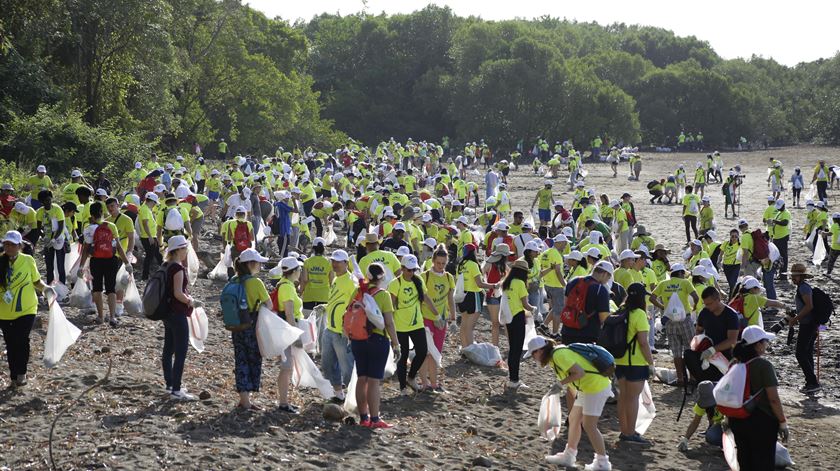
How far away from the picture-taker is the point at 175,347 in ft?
28.3

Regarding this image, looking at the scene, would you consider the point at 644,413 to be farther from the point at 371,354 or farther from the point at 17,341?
the point at 17,341

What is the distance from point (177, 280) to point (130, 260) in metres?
3.84

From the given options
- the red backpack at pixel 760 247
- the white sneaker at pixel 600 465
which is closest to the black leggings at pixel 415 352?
the white sneaker at pixel 600 465

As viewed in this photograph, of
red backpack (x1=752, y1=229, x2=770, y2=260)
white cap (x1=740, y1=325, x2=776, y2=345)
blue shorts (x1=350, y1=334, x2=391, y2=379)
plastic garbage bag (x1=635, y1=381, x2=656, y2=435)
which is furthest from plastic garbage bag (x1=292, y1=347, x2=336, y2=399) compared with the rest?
red backpack (x1=752, y1=229, x2=770, y2=260)

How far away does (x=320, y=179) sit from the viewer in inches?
1046

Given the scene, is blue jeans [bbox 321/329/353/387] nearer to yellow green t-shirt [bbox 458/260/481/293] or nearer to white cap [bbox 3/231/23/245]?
yellow green t-shirt [bbox 458/260/481/293]

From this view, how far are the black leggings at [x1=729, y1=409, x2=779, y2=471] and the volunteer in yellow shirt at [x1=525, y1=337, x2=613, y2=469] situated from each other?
3.62 ft

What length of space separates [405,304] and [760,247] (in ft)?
26.9

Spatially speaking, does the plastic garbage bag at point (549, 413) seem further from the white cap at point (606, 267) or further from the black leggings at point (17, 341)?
the black leggings at point (17, 341)

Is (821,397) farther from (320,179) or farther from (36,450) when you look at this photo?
(320,179)

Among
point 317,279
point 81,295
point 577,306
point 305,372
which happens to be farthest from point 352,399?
point 81,295

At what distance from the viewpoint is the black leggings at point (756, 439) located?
700 centimetres

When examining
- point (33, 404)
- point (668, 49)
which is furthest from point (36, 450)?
point (668, 49)

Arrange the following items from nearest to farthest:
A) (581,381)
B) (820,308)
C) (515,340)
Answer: (581,381), (515,340), (820,308)
